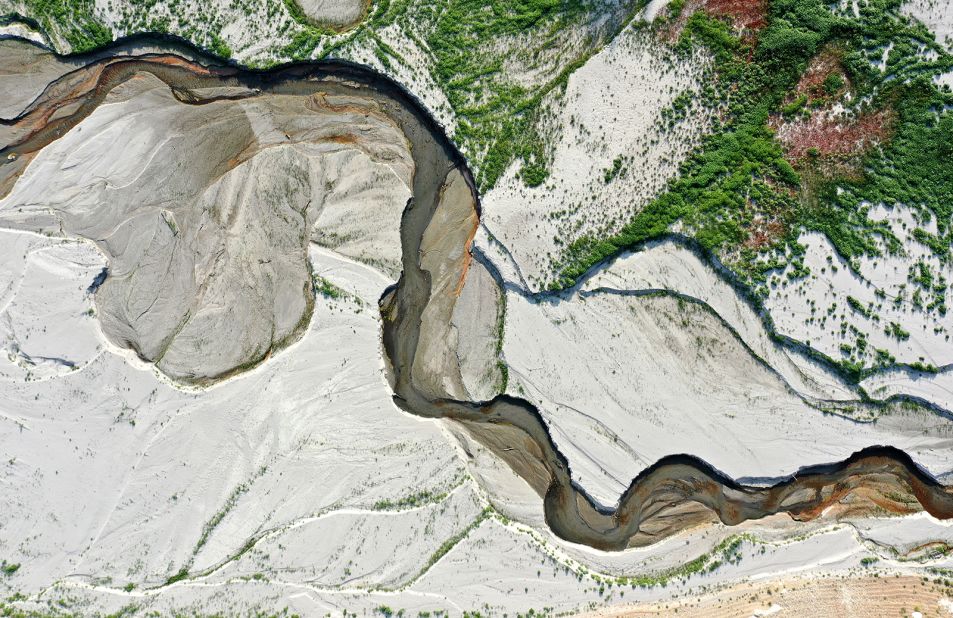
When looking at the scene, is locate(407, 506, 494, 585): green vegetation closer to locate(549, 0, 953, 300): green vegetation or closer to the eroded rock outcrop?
the eroded rock outcrop

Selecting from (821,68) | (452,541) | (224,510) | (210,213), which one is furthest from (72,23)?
(821,68)

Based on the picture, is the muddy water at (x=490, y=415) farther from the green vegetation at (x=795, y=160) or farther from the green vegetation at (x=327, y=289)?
the green vegetation at (x=795, y=160)

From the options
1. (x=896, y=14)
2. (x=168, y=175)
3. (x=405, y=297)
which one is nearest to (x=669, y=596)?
(x=405, y=297)

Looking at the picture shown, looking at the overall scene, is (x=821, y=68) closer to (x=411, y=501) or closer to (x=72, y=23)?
(x=411, y=501)

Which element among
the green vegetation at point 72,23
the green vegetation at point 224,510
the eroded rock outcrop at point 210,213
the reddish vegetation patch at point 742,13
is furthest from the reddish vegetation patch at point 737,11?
the green vegetation at point 224,510

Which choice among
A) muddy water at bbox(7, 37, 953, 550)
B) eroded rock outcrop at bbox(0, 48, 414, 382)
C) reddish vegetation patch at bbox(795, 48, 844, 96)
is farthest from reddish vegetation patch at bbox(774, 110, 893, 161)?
eroded rock outcrop at bbox(0, 48, 414, 382)

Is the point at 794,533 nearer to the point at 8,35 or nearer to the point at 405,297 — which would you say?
the point at 405,297
